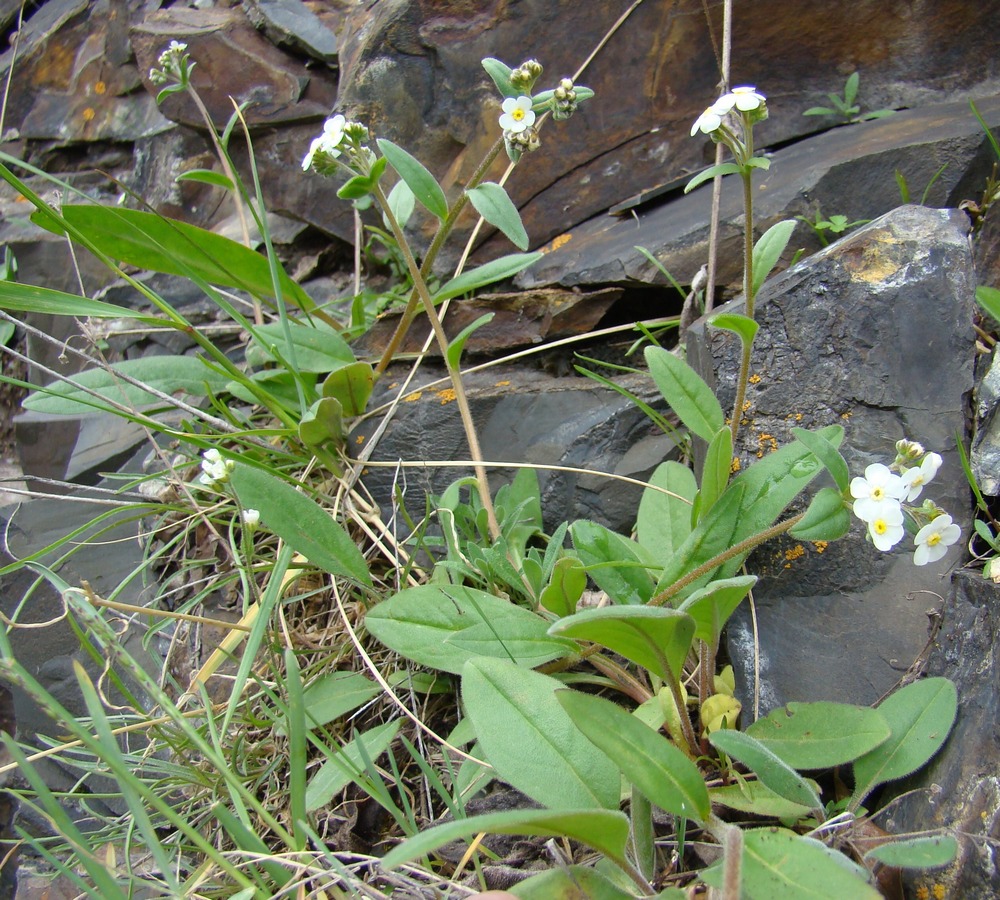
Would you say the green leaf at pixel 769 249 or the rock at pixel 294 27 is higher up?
the rock at pixel 294 27

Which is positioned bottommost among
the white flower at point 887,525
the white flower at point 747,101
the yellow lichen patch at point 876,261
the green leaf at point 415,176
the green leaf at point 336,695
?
the green leaf at point 336,695

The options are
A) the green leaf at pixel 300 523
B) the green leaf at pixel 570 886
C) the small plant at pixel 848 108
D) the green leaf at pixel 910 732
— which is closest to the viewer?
the green leaf at pixel 570 886

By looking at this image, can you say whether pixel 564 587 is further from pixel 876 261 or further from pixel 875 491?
pixel 876 261

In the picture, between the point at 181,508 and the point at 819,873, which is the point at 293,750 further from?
the point at 181,508

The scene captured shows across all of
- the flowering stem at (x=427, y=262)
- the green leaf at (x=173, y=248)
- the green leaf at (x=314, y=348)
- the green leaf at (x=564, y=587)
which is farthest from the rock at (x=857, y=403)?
the green leaf at (x=173, y=248)

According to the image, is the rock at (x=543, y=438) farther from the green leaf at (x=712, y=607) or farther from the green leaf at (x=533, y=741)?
the green leaf at (x=533, y=741)

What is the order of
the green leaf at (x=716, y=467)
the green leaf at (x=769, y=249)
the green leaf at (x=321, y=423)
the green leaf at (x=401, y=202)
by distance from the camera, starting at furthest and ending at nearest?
the green leaf at (x=401, y=202) < the green leaf at (x=321, y=423) < the green leaf at (x=769, y=249) < the green leaf at (x=716, y=467)

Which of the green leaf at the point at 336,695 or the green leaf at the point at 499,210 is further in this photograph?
the green leaf at the point at 499,210

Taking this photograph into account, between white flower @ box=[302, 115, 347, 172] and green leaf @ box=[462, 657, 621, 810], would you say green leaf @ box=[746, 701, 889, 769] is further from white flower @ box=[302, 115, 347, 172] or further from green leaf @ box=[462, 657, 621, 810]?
white flower @ box=[302, 115, 347, 172]
